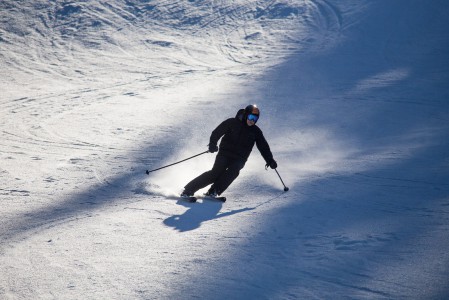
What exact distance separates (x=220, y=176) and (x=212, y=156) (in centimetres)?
239

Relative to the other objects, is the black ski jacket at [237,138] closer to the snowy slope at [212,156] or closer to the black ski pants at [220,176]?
the black ski pants at [220,176]

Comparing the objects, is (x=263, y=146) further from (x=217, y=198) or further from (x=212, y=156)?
(x=212, y=156)

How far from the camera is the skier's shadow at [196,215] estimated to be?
6.21 metres

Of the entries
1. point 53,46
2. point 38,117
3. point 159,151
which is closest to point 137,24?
point 53,46

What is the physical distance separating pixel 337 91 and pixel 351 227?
27.1 feet

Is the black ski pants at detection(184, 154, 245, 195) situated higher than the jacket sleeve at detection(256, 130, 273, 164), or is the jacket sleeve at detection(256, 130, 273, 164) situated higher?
the jacket sleeve at detection(256, 130, 273, 164)

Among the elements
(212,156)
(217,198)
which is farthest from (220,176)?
(212,156)

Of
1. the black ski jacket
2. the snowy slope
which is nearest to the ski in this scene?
the snowy slope

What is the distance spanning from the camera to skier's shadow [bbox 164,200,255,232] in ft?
20.4

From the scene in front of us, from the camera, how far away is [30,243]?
5.54 metres

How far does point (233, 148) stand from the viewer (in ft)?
25.3

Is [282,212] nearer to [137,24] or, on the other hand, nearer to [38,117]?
[38,117]

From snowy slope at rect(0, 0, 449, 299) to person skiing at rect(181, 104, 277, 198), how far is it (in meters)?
0.37

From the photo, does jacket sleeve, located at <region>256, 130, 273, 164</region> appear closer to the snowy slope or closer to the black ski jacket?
the black ski jacket
